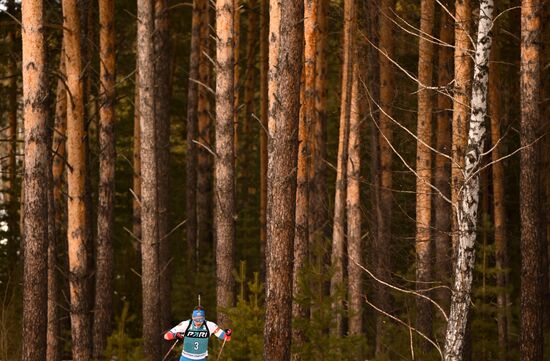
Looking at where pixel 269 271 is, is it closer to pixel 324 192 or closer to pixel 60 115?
pixel 60 115

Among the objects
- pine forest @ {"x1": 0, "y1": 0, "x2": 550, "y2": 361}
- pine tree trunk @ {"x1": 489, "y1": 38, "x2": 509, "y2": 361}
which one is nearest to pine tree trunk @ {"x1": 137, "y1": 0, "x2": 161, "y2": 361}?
Result: pine forest @ {"x1": 0, "y1": 0, "x2": 550, "y2": 361}

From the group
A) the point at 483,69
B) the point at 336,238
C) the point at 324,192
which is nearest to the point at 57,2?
the point at 324,192

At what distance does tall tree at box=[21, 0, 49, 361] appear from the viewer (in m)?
11.1

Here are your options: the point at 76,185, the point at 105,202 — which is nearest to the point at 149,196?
the point at 76,185

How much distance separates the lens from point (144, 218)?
1345cm

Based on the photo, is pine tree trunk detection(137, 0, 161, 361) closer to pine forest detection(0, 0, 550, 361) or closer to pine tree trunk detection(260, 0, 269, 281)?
pine forest detection(0, 0, 550, 361)

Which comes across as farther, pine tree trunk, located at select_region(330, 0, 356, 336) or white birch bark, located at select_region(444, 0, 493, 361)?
pine tree trunk, located at select_region(330, 0, 356, 336)

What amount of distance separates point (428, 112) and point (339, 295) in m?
3.93

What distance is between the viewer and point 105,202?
14727 mm

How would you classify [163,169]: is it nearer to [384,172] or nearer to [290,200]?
[384,172]

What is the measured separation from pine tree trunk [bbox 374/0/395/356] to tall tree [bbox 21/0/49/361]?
18.9ft

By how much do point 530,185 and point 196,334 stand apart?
4.74 metres

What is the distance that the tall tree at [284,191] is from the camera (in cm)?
1023

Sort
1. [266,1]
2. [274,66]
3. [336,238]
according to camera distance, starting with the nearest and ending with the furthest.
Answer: [274,66]
[336,238]
[266,1]
